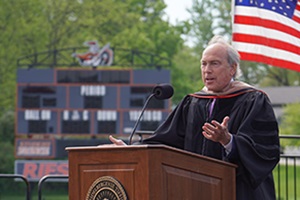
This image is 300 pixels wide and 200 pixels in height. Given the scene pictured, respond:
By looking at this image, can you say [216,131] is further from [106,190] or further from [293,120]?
[293,120]

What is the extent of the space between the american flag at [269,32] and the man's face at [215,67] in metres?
2.34

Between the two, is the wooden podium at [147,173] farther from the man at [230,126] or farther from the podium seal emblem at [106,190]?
the man at [230,126]

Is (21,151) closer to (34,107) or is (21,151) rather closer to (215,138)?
(34,107)

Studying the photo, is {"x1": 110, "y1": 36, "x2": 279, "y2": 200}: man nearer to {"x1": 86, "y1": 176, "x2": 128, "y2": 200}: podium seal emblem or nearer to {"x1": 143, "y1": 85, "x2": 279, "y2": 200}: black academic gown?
{"x1": 143, "y1": 85, "x2": 279, "y2": 200}: black academic gown

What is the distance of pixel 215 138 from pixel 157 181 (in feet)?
1.80

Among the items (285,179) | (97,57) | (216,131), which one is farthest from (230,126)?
(285,179)

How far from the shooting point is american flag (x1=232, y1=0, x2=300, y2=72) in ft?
25.4

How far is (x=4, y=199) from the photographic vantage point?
3594cm

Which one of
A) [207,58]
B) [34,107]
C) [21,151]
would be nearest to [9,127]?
[21,151]

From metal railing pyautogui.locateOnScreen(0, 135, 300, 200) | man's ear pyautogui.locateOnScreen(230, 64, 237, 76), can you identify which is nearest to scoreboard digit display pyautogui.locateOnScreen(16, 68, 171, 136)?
metal railing pyautogui.locateOnScreen(0, 135, 300, 200)

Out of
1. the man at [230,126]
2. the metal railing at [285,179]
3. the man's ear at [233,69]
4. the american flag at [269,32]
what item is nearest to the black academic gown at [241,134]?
the man at [230,126]

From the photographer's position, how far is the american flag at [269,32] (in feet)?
25.4

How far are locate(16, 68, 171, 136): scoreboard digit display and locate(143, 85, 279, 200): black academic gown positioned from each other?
21.0 m

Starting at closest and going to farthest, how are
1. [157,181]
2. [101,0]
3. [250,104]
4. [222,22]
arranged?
[157,181] < [250,104] < [101,0] < [222,22]
